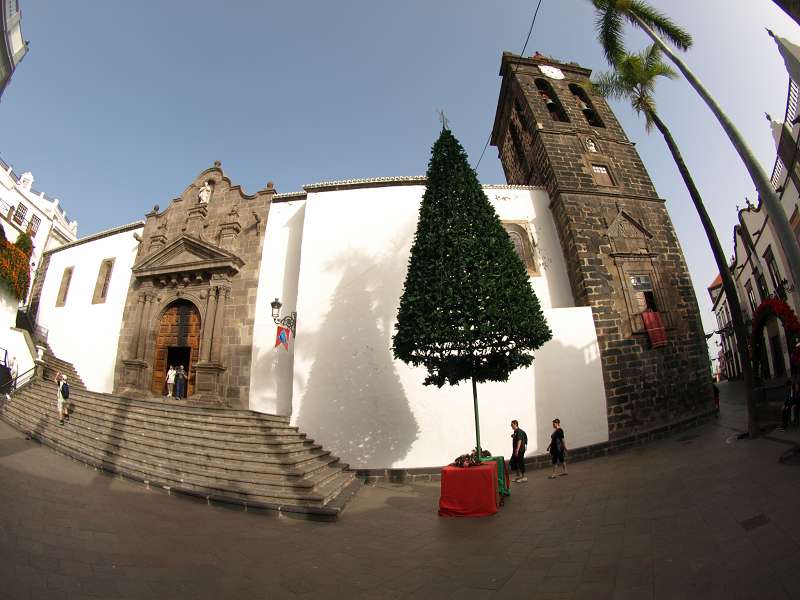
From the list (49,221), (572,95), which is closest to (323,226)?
(572,95)

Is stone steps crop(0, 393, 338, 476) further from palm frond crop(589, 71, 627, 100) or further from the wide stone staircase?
palm frond crop(589, 71, 627, 100)

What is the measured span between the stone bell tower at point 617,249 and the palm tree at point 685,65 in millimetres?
3878

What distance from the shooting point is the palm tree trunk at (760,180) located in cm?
385

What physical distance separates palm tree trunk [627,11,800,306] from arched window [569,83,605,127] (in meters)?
10.8

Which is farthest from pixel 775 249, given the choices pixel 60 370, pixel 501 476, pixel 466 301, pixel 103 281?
pixel 60 370

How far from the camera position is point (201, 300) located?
477 inches

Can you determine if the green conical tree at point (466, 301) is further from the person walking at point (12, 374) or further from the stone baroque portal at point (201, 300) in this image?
the person walking at point (12, 374)

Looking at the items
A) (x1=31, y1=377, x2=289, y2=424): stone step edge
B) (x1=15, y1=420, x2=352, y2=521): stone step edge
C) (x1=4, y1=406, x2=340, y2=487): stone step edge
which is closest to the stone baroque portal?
(x1=31, y1=377, x2=289, y2=424): stone step edge

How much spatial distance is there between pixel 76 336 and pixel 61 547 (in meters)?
14.8

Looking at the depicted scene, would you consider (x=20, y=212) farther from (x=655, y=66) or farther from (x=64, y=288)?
(x=655, y=66)

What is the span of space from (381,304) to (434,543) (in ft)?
21.4

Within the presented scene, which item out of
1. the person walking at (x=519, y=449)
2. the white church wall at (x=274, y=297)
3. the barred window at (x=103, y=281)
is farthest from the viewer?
the barred window at (x=103, y=281)

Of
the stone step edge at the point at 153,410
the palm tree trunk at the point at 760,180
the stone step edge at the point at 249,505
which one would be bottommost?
the stone step edge at the point at 249,505

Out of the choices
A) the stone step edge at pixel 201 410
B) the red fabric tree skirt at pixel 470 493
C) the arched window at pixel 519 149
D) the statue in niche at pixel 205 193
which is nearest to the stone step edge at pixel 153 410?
the stone step edge at pixel 201 410
